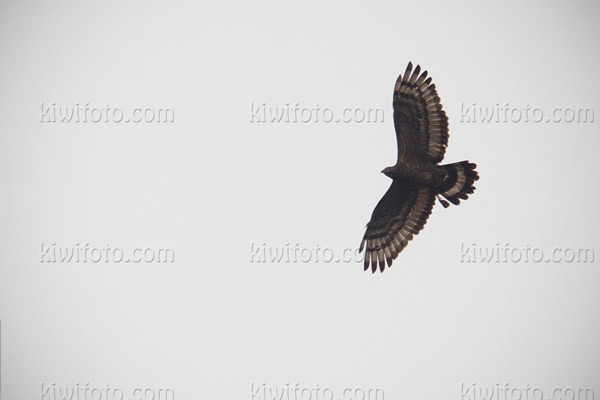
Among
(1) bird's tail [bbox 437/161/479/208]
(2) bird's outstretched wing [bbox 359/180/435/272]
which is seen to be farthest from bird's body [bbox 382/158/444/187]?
(2) bird's outstretched wing [bbox 359/180/435/272]

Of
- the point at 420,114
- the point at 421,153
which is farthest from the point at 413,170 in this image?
the point at 420,114

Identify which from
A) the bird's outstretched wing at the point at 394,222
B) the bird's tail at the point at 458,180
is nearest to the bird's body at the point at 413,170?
the bird's tail at the point at 458,180

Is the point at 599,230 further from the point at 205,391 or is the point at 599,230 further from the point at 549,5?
the point at 549,5

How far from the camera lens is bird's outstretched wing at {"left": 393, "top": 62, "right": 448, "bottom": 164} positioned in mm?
9430

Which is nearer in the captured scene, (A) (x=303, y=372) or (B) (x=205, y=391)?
(A) (x=303, y=372)

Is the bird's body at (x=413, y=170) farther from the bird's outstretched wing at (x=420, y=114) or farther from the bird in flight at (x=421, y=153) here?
the bird's outstretched wing at (x=420, y=114)

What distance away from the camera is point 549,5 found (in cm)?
17100

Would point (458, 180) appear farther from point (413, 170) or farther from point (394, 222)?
point (394, 222)

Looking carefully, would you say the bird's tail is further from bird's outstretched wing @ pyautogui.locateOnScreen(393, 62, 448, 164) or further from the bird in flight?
bird's outstretched wing @ pyautogui.locateOnScreen(393, 62, 448, 164)

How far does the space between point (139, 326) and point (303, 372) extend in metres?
43.3

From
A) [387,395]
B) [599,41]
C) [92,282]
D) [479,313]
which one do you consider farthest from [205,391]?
[599,41]

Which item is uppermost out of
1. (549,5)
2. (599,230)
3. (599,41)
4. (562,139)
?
(549,5)

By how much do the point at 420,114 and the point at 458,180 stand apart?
138 cm

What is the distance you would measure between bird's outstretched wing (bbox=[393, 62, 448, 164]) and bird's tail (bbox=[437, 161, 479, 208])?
342mm
